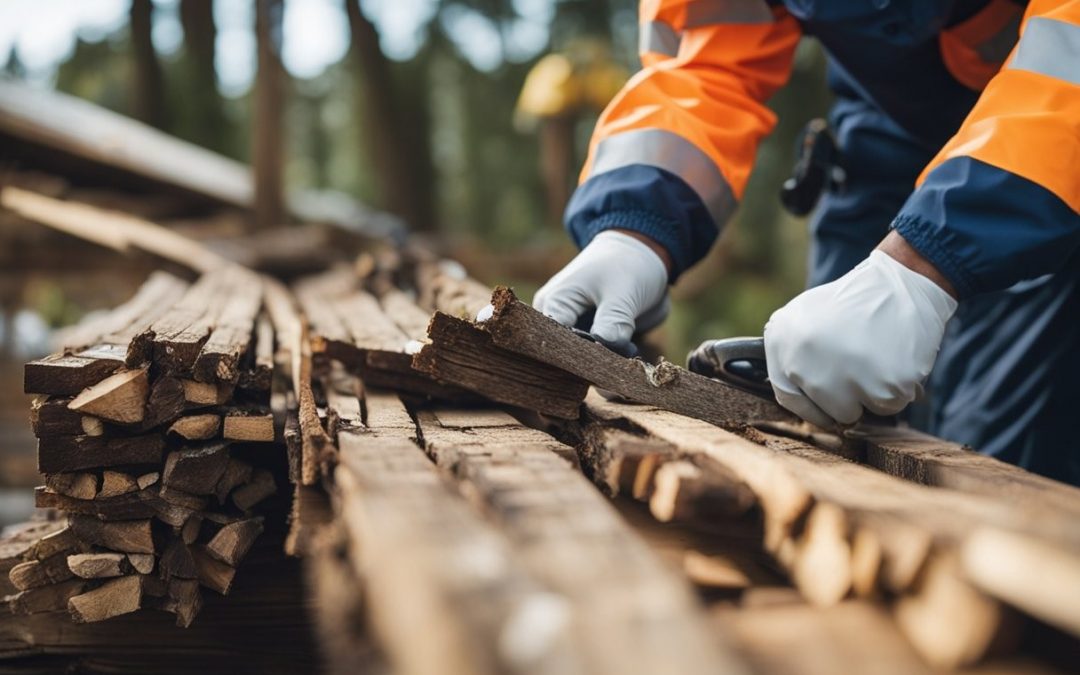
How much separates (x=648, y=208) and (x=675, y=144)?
0.19 metres

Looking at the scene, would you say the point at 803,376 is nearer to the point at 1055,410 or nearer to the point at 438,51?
the point at 1055,410

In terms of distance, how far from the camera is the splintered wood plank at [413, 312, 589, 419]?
185 centimetres

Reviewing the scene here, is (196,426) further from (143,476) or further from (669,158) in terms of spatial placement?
(669,158)

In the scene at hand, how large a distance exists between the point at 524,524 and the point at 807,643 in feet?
1.18

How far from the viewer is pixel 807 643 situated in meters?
1.00

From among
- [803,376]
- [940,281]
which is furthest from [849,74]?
[803,376]

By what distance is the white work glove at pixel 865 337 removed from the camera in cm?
178

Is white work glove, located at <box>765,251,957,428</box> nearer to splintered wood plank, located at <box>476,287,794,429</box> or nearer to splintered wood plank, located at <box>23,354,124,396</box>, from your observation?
splintered wood plank, located at <box>476,287,794,429</box>

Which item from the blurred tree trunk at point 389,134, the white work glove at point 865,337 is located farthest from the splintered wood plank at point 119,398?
the blurred tree trunk at point 389,134

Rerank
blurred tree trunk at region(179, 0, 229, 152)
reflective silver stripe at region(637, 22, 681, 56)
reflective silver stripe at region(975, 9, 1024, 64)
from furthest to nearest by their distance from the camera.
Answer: blurred tree trunk at region(179, 0, 229, 152) < reflective silver stripe at region(637, 22, 681, 56) < reflective silver stripe at region(975, 9, 1024, 64)

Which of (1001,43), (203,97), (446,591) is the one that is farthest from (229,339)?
(203,97)

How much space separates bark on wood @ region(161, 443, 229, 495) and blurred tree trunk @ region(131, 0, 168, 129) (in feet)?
26.9

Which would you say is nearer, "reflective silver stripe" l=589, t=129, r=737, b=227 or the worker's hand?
the worker's hand

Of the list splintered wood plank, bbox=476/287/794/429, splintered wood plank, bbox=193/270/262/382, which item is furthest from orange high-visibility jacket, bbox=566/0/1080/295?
splintered wood plank, bbox=193/270/262/382
